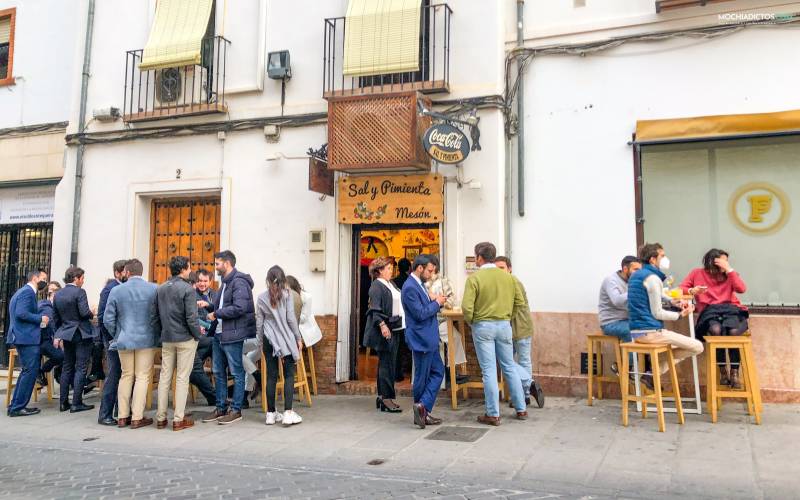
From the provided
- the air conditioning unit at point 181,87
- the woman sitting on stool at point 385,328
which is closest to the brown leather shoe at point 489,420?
the woman sitting on stool at point 385,328

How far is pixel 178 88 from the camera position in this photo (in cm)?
1043

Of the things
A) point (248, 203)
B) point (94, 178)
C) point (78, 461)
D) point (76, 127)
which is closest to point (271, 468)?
point (78, 461)

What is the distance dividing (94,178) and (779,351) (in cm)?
1037

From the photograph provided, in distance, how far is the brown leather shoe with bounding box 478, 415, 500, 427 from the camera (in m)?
6.86

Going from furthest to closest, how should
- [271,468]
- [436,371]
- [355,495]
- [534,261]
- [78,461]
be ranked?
[534,261], [436,371], [78,461], [271,468], [355,495]

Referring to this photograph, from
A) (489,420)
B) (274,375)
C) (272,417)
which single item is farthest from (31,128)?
(489,420)

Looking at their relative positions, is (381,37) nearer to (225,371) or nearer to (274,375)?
(274,375)

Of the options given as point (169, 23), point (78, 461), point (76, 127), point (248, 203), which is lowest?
point (78, 461)

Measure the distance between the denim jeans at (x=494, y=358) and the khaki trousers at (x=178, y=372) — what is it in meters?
3.25

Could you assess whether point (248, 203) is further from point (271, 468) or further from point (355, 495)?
point (355, 495)

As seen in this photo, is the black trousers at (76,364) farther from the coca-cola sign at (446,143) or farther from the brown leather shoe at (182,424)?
the coca-cola sign at (446,143)

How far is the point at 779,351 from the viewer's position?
7.52m

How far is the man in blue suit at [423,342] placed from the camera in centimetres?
689

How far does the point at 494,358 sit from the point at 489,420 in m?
0.66
